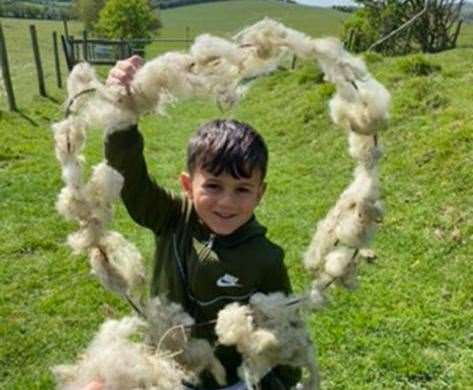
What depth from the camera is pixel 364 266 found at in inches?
249

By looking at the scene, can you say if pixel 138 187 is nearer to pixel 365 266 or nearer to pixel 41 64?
pixel 365 266

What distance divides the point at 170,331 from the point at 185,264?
34cm

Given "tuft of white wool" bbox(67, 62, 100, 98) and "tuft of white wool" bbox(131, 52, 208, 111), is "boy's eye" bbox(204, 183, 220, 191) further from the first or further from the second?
"tuft of white wool" bbox(67, 62, 100, 98)

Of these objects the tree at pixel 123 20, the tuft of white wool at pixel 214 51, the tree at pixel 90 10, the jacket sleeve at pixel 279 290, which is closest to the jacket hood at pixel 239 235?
the jacket sleeve at pixel 279 290

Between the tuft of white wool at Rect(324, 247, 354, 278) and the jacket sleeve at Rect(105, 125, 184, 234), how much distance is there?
66 centimetres

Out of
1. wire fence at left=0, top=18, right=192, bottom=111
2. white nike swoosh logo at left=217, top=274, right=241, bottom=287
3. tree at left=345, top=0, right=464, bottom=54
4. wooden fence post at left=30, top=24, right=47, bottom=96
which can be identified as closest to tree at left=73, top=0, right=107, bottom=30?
wire fence at left=0, top=18, right=192, bottom=111

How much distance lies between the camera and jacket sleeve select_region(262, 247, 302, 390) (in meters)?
2.76

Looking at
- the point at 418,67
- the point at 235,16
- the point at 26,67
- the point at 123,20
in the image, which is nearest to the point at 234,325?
the point at 418,67

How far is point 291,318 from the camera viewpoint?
259cm

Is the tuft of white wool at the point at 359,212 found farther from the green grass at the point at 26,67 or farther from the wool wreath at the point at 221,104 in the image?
the green grass at the point at 26,67

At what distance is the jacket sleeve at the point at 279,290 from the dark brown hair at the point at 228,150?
36cm

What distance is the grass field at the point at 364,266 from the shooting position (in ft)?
16.5

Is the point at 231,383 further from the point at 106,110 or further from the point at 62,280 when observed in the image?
the point at 62,280

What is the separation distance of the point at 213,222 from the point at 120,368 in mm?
769
